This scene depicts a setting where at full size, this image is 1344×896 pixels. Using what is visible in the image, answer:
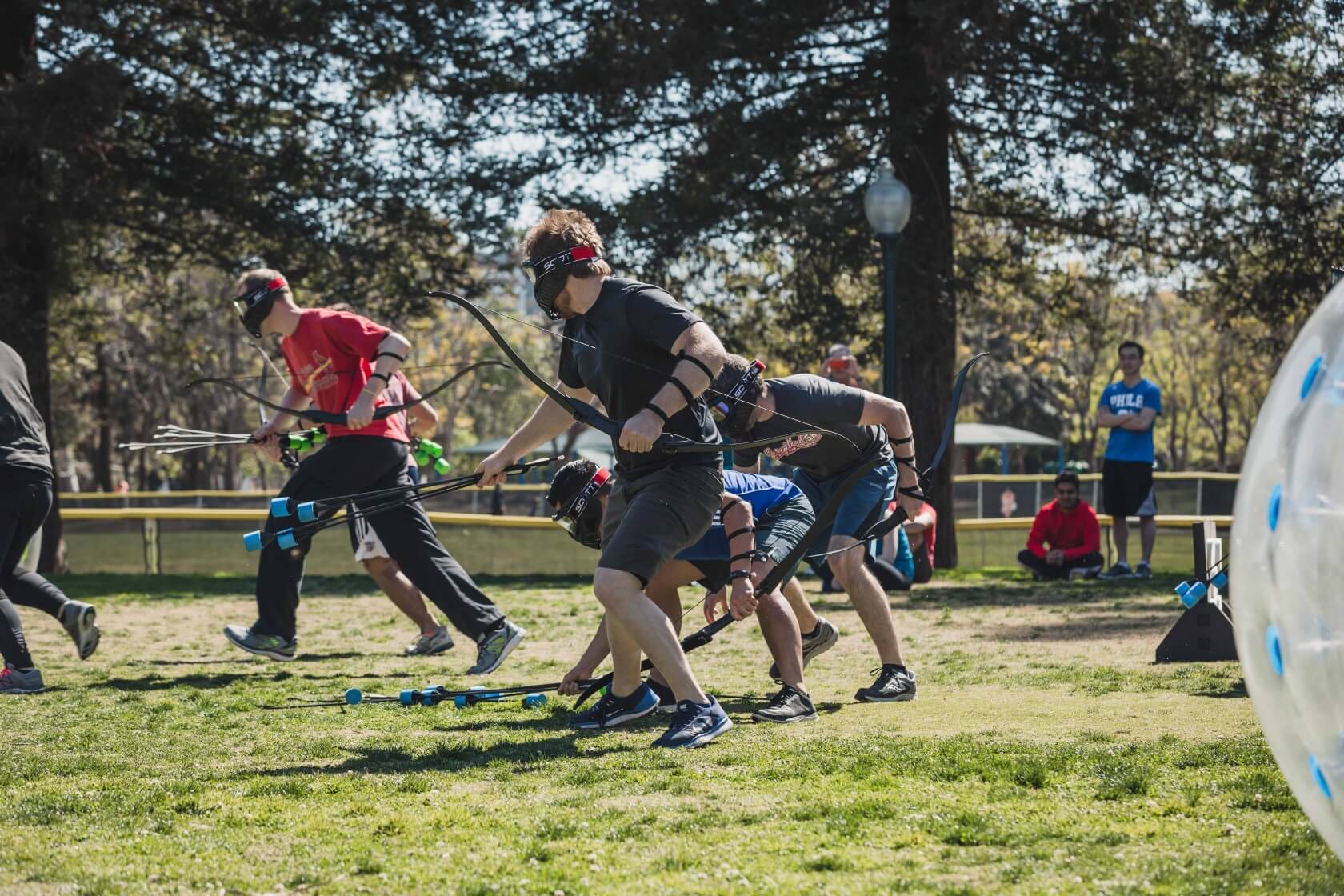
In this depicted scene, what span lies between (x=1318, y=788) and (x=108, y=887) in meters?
2.80

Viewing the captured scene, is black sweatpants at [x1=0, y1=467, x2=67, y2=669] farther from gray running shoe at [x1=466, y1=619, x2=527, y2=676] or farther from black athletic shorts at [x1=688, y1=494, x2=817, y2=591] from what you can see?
black athletic shorts at [x1=688, y1=494, x2=817, y2=591]

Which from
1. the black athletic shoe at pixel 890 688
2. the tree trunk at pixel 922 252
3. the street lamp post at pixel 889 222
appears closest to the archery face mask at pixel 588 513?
the black athletic shoe at pixel 890 688

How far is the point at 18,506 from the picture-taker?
24.9 feet

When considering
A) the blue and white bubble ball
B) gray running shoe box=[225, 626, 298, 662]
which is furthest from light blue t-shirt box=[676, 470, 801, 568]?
the blue and white bubble ball

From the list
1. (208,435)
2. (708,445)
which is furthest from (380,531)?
(708,445)

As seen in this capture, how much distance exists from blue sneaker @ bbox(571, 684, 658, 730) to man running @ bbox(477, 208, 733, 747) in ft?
2.03

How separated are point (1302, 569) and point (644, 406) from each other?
2.85 m

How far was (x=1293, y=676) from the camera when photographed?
3.11m

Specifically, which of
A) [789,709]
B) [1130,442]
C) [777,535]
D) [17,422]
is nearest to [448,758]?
[789,709]

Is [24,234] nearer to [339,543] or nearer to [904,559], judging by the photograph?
[339,543]

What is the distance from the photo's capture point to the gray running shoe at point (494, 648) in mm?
8047

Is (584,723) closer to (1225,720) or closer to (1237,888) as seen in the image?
(1225,720)

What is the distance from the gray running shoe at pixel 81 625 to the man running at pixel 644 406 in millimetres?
3622

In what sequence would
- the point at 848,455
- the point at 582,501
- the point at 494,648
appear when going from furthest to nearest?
1. the point at 494,648
2. the point at 848,455
3. the point at 582,501
